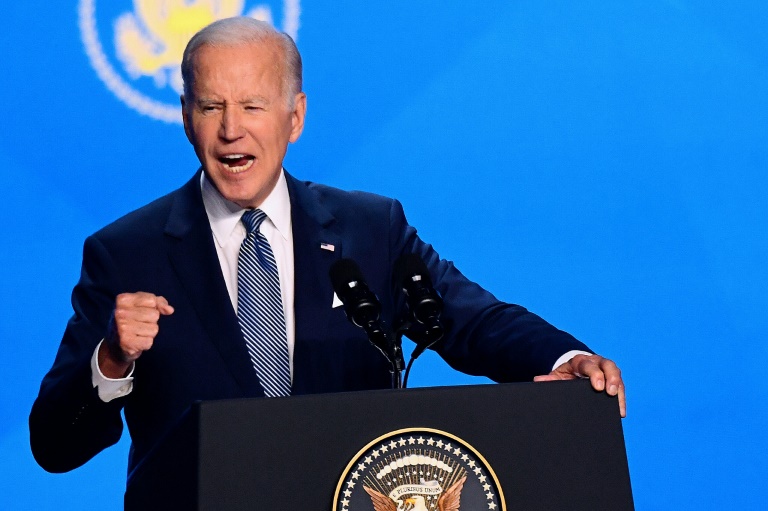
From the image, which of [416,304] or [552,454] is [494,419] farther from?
[416,304]

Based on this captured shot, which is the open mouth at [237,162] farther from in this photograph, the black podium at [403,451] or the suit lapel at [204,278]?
the black podium at [403,451]

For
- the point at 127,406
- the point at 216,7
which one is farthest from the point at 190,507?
the point at 216,7

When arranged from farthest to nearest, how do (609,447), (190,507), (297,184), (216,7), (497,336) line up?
(216,7), (297,184), (497,336), (609,447), (190,507)

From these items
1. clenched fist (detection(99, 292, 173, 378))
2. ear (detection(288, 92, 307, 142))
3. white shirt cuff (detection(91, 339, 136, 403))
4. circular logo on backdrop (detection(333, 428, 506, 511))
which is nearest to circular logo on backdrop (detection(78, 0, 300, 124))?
ear (detection(288, 92, 307, 142))

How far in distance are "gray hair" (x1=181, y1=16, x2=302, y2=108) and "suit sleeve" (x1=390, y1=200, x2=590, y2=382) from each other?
354mm

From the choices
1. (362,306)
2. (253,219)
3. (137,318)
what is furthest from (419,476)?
(253,219)

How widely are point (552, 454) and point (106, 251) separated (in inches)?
41.8

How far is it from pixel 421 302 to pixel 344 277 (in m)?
0.11

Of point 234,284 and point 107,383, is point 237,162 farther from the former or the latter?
point 107,383

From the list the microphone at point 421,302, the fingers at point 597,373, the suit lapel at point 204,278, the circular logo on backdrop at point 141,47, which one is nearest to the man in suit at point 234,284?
the suit lapel at point 204,278

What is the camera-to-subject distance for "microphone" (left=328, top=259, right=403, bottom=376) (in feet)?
4.98

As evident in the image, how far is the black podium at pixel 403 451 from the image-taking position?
134 cm

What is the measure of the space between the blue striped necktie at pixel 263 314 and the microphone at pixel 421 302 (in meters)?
0.46

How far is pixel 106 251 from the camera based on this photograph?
6.98 feet
